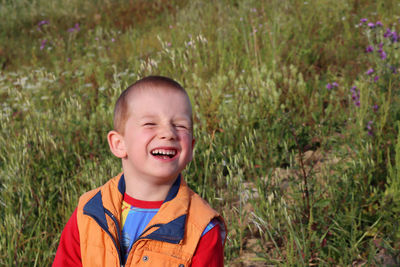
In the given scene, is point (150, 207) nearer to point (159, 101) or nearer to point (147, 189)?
point (147, 189)

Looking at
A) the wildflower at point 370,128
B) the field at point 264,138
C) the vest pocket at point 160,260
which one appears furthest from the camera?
the wildflower at point 370,128

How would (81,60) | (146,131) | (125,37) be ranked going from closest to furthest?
(146,131), (81,60), (125,37)

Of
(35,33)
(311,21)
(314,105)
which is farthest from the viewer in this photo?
(35,33)

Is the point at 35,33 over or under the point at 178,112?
over

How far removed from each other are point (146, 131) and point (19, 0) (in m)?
9.51

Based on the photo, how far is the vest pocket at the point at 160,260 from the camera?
138 centimetres

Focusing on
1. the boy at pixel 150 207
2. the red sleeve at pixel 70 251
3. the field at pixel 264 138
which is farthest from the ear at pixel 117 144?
the field at pixel 264 138

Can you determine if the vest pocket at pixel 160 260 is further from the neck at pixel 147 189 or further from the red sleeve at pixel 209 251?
the neck at pixel 147 189

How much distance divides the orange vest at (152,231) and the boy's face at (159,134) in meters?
0.12

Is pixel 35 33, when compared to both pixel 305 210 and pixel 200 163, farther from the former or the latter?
pixel 305 210

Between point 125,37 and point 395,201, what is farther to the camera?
point 125,37

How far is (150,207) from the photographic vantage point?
1.52 metres

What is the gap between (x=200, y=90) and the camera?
11.7ft

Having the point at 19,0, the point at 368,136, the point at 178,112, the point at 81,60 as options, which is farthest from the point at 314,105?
the point at 19,0
